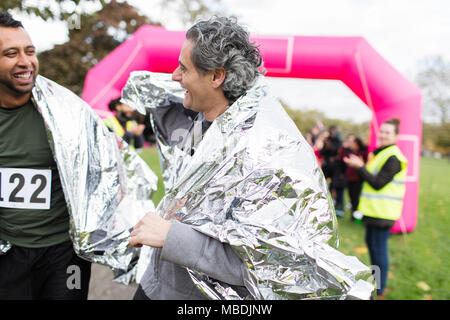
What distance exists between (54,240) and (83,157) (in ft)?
1.50

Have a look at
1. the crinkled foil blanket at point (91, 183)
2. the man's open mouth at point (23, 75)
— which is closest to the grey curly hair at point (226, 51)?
the crinkled foil blanket at point (91, 183)

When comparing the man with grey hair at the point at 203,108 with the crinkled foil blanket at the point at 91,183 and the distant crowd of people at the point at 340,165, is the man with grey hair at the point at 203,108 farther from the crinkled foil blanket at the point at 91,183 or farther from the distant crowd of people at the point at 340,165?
the distant crowd of people at the point at 340,165

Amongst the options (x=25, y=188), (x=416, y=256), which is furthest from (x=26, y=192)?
(x=416, y=256)

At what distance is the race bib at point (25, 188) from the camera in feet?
4.94

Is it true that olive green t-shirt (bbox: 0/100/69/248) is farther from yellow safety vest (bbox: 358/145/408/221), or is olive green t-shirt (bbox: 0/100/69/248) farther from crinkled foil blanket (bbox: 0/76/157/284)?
yellow safety vest (bbox: 358/145/408/221)

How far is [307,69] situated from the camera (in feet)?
16.5

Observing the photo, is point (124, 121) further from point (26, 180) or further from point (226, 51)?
point (226, 51)

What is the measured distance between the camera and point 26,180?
5.02 feet

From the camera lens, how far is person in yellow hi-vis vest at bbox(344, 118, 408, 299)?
108 inches

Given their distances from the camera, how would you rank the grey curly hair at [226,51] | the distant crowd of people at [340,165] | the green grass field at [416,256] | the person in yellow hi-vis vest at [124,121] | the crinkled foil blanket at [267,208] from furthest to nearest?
1. the distant crowd of people at [340,165]
2. the person in yellow hi-vis vest at [124,121]
3. the green grass field at [416,256]
4. the grey curly hair at [226,51]
5. the crinkled foil blanket at [267,208]

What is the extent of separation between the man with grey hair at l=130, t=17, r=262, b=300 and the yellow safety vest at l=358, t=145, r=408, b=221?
6.54 ft

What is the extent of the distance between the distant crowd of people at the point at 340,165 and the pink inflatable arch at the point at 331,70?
18.3 inches
